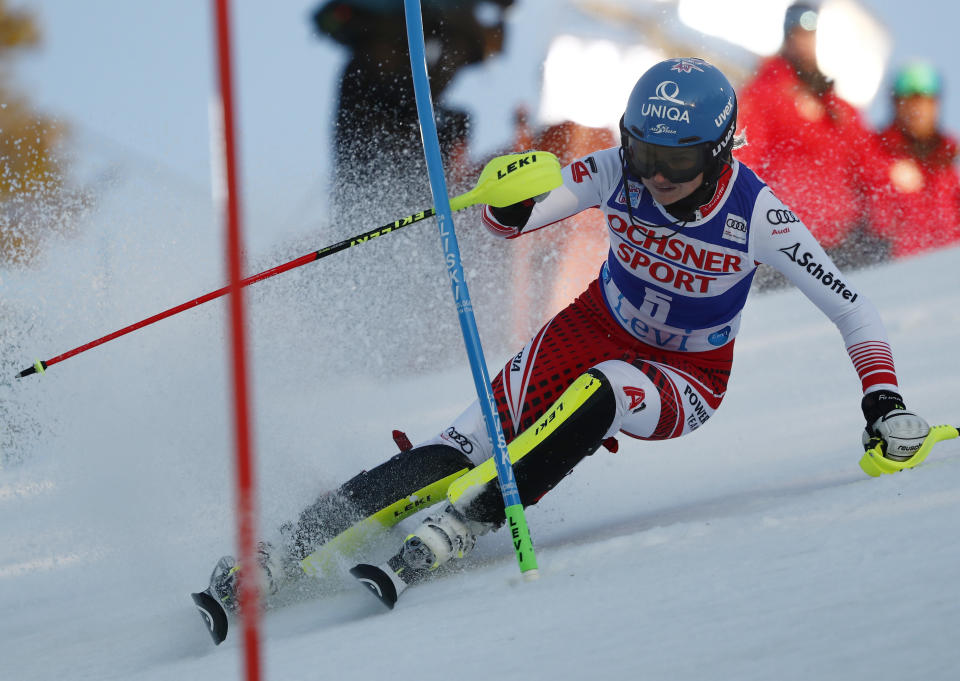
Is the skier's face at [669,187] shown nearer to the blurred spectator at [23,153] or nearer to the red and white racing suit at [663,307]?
the red and white racing suit at [663,307]

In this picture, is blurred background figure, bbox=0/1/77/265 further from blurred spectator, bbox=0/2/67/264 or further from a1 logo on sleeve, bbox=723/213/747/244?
a1 logo on sleeve, bbox=723/213/747/244

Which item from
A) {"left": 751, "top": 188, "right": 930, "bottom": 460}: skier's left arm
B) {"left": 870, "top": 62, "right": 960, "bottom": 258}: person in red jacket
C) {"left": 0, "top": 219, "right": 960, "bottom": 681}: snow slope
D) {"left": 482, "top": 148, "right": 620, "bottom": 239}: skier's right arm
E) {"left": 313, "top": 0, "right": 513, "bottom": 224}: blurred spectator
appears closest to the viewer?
{"left": 0, "top": 219, "right": 960, "bottom": 681}: snow slope

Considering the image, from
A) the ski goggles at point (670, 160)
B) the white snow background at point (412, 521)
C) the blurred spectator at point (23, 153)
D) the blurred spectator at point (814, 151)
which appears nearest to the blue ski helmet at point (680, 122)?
the ski goggles at point (670, 160)

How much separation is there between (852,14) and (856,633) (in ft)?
35.4

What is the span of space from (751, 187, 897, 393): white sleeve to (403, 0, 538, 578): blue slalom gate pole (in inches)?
30.8

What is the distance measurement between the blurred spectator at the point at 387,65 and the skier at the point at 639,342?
25.5 feet

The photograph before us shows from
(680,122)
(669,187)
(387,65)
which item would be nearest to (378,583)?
(669,187)

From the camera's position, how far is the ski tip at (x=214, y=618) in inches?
81.6

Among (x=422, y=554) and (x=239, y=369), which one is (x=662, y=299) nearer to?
(x=422, y=554)

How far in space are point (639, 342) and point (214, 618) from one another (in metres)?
1.38

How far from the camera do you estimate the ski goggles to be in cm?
221

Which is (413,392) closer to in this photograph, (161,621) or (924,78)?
(161,621)

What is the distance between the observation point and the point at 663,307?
2.52m

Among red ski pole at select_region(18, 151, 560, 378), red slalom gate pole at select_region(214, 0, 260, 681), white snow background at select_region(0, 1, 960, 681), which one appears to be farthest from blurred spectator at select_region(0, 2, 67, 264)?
red slalom gate pole at select_region(214, 0, 260, 681)
